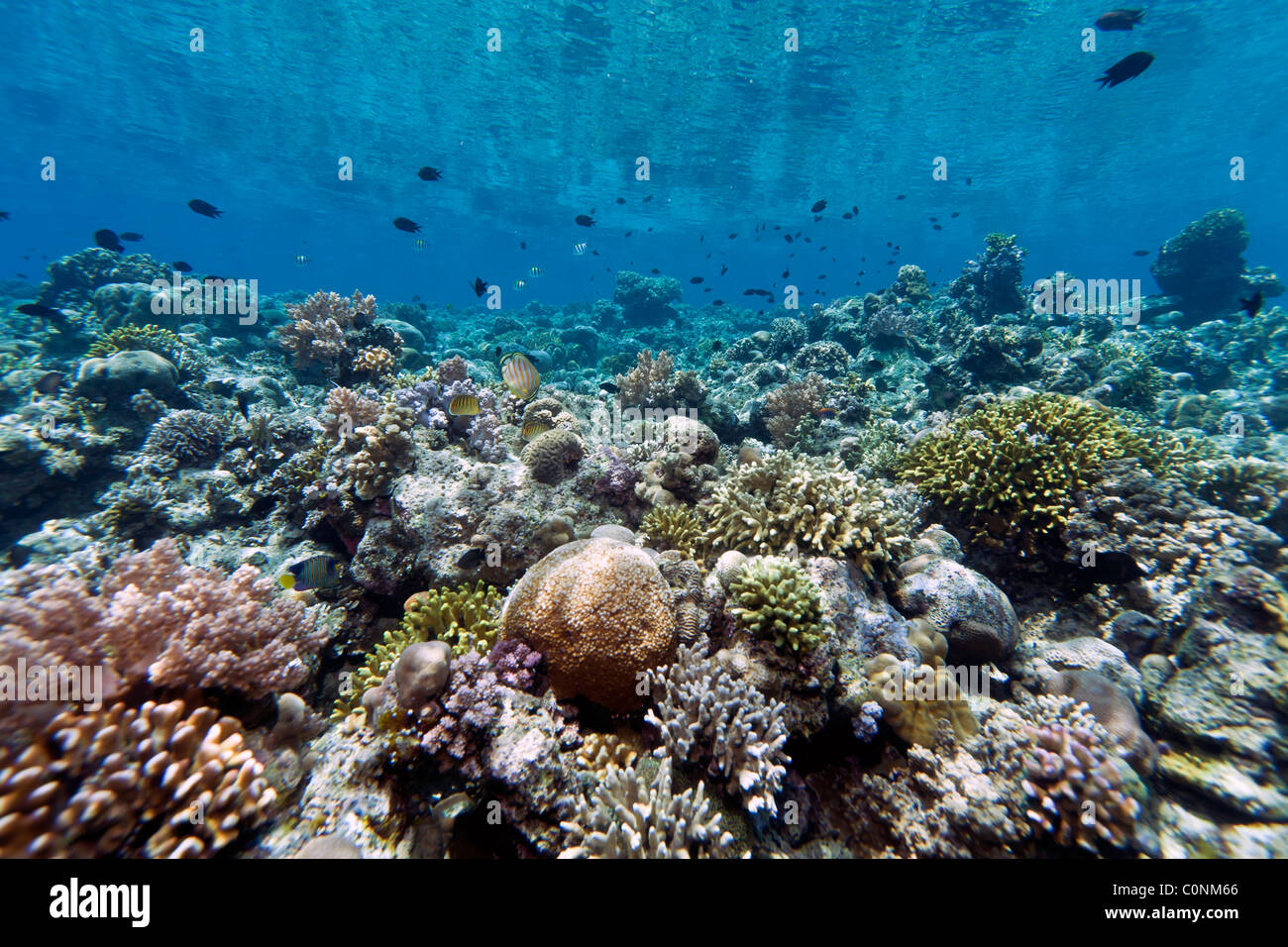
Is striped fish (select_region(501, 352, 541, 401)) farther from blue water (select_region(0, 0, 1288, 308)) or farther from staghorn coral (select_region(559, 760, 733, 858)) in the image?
blue water (select_region(0, 0, 1288, 308))

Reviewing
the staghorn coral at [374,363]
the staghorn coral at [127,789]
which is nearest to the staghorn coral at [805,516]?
the staghorn coral at [127,789]

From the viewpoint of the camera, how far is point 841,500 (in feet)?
17.6

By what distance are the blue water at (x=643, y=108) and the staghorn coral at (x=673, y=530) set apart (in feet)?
63.0

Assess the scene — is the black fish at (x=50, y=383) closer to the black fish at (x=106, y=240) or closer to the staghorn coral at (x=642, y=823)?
the black fish at (x=106, y=240)

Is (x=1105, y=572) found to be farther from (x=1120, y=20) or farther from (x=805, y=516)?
(x=1120, y=20)

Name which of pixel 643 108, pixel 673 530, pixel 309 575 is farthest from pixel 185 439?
pixel 643 108

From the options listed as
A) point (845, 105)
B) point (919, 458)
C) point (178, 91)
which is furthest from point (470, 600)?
point (178, 91)

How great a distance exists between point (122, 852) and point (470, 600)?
275cm

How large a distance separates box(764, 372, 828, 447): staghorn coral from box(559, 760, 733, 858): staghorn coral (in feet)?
26.7

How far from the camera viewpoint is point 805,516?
→ 5234 mm

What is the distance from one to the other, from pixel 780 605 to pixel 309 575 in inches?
193

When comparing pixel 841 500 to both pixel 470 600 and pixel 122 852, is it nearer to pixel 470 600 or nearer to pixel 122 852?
pixel 470 600
